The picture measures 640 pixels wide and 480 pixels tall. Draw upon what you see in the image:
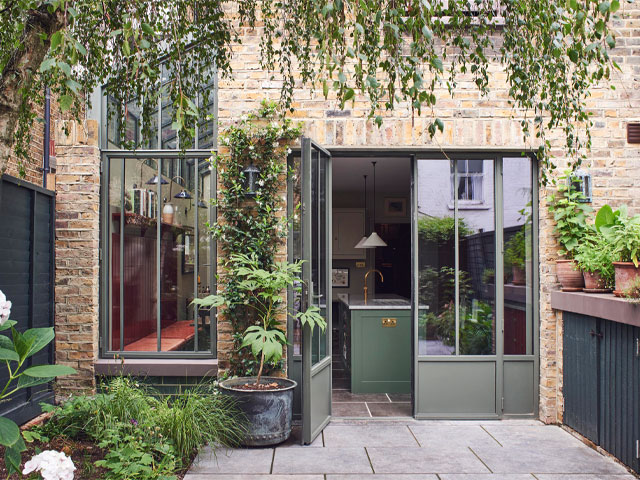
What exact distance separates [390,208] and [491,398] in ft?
21.0

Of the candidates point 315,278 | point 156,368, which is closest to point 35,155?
point 156,368

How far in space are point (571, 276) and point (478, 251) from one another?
76cm

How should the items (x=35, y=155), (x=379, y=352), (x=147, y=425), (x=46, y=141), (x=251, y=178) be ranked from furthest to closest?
(x=379, y=352) < (x=35, y=155) < (x=46, y=141) < (x=251, y=178) < (x=147, y=425)

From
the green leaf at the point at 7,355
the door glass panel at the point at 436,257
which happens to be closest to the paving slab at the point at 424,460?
→ the door glass panel at the point at 436,257

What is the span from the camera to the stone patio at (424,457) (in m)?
3.51

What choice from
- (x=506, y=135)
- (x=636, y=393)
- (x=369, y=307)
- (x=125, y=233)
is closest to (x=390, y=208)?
(x=369, y=307)

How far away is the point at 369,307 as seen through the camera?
5.67 m

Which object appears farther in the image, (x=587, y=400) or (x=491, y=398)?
(x=491, y=398)

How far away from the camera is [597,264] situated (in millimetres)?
4055

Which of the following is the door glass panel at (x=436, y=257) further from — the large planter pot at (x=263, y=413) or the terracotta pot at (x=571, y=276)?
the large planter pot at (x=263, y=413)

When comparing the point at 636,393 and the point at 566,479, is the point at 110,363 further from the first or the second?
→ the point at 636,393

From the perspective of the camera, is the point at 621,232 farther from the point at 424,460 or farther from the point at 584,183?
the point at 424,460

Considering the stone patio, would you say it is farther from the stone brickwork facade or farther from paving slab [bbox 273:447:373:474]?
the stone brickwork facade

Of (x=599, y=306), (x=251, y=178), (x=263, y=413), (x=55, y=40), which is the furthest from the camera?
(x=251, y=178)
